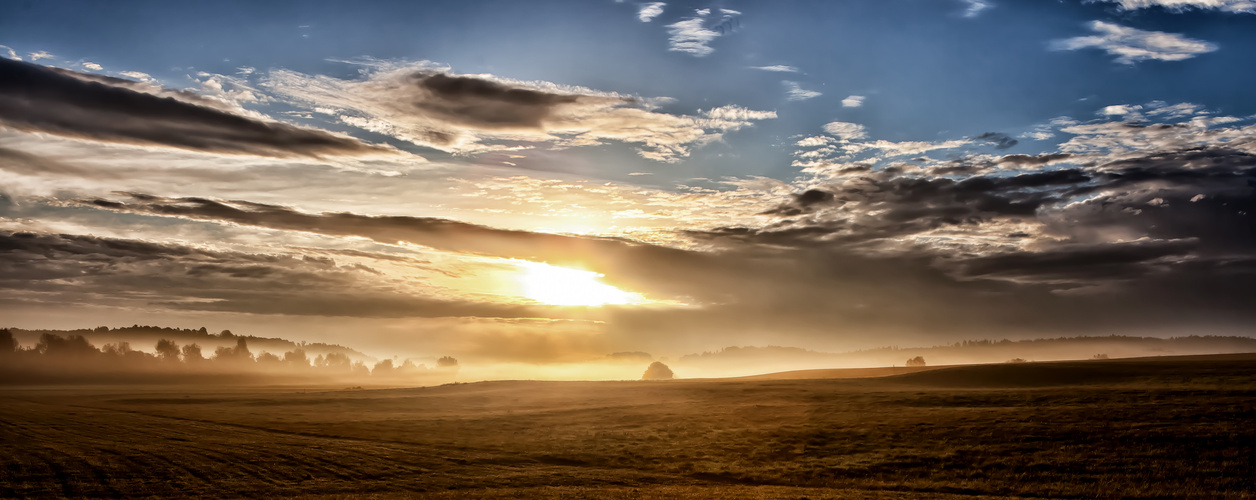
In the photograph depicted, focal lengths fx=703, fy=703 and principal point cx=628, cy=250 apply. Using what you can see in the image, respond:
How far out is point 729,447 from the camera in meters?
56.5

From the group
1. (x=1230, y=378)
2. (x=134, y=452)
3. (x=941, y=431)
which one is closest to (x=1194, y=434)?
(x=941, y=431)

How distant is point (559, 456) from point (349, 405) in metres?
60.1

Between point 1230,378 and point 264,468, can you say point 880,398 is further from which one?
point 264,468

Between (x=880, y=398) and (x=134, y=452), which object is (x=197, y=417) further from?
(x=880, y=398)

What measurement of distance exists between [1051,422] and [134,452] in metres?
71.6

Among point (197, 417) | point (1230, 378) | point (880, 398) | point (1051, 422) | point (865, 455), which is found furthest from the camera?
point (197, 417)

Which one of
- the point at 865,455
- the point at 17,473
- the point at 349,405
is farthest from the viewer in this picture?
the point at 349,405

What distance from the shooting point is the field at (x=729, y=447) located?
41938 millimetres

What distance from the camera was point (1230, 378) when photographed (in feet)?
217

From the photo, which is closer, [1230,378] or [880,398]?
[1230,378]

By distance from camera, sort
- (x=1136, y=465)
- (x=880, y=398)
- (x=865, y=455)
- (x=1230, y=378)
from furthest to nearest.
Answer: (x=880, y=398), (x=1230, y=378), (x=865, y=455), (x=1136, y=465)

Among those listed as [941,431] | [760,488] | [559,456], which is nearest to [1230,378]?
[941,431]

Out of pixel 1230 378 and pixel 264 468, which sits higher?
pixel 1230 378

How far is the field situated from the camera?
4194cm
